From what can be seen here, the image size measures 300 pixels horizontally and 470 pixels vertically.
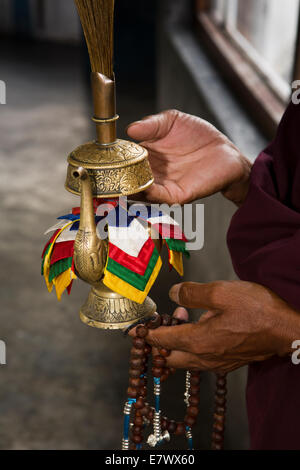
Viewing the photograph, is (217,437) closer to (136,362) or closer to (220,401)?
(220,401)

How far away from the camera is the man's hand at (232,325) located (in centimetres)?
75

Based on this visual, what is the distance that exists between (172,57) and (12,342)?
6.22 ft

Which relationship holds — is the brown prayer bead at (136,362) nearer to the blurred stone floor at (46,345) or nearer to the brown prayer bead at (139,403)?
the brown prayer bead at (139,403)

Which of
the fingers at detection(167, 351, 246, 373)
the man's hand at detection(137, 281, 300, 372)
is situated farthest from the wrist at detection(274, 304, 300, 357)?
the fingers at detection(167, 351, 246, 373)

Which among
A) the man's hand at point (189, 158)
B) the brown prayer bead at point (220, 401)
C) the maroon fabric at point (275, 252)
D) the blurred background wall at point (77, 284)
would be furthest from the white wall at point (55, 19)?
the brown prayer bead at point (220, 401)

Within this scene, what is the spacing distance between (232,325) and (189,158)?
0.30 metres

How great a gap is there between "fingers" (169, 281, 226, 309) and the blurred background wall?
27cm

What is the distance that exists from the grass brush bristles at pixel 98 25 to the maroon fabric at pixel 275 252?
0.33 metres

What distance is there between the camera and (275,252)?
0.74 meters

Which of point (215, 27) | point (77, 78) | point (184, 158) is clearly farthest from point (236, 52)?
point (77, 78)

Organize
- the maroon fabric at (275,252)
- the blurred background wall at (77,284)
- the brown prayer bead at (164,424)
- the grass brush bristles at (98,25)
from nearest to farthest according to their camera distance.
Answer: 1. the grass brush bristles at (98,25)
2. the maroon fabric at (275,252)
3. the brown prayer bead at (164,424)
4. the blurred background wall at (77,284)

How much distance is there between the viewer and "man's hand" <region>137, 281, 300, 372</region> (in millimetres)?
749

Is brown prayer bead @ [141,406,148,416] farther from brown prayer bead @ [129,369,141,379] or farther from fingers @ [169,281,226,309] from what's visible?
fingers @ [169,281,226,309]

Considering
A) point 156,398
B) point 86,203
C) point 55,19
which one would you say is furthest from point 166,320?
point 55,19
